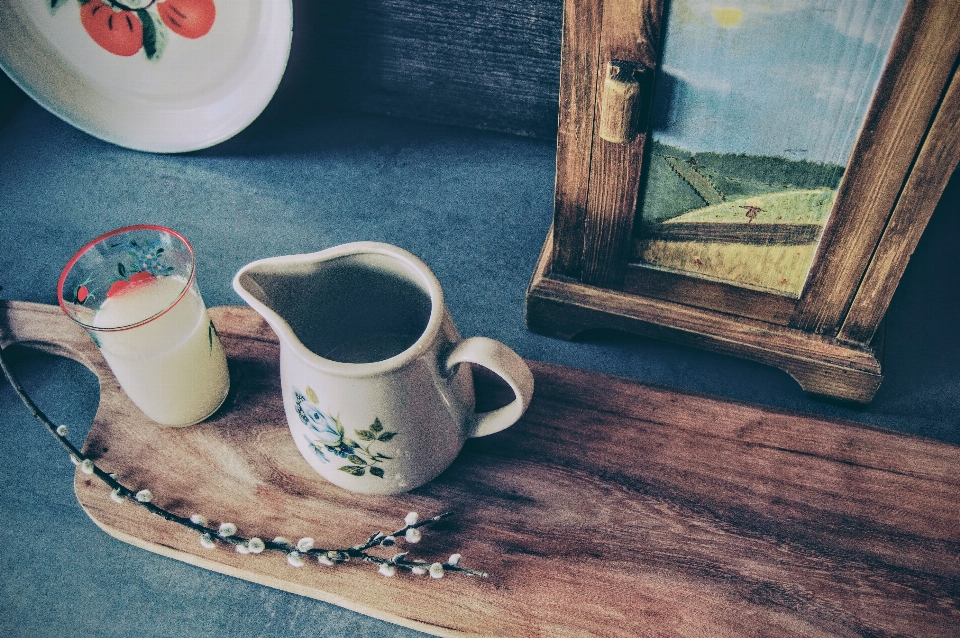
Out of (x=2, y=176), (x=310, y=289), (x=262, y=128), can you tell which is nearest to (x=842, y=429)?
(x=310, y=289)

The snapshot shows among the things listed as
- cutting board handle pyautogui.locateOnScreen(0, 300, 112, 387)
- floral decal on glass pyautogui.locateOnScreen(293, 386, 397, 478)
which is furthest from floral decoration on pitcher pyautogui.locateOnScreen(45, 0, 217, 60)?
floral decal on glass pyautogui.locateOnScreen(293, 386, 397, 478)

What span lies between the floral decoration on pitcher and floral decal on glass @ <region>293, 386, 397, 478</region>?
0.61 meters

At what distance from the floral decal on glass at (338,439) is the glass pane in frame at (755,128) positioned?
0.33 m

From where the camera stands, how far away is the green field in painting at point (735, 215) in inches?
25.2

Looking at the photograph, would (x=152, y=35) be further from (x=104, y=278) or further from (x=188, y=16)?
(x=104, y=278)

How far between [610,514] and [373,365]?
0.21m

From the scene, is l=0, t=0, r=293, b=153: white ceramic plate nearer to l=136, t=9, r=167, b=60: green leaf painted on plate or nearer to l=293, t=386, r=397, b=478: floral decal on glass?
l=136, t=9, r=167, b=60: green leaf painted on plate

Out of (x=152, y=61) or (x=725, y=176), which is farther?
(x=152, y=61)

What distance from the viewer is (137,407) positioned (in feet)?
2.11

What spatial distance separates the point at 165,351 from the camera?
59cm

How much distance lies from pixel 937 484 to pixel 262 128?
91 centimetres

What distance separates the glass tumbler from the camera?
585mm

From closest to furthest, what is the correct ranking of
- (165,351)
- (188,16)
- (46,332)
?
(165,351) → (46,332) → (188,16)

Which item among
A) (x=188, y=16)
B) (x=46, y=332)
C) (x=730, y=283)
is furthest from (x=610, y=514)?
(x=188, y=16)
